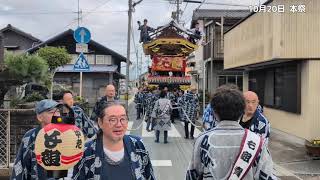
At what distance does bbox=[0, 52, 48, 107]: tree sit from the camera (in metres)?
13.1

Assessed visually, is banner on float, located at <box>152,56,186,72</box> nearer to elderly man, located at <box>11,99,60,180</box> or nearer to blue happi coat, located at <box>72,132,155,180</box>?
elderly man, located at <box>11,99,60,180</box>

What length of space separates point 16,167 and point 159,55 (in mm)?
21838

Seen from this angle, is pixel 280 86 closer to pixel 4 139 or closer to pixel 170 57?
pixel 170 57

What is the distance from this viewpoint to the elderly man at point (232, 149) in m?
A: 3.53

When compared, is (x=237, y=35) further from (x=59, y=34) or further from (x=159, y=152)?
(x=59, y=34)

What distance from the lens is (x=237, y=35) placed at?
21.5 m

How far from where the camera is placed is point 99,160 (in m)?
3.54

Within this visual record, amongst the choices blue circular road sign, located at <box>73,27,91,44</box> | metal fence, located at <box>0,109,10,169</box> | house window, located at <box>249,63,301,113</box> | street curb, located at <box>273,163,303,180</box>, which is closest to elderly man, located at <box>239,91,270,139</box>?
metal fence, located at <box>0,109,10,169</box>

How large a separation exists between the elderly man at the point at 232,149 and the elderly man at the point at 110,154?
0.55 metres

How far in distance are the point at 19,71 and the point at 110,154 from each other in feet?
40.2

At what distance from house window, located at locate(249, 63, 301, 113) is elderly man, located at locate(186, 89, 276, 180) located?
11.6 meters

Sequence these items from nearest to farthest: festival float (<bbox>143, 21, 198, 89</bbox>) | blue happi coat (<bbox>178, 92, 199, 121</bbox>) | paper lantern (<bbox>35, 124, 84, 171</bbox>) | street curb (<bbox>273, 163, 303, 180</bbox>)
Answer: paper lantern (<bbox>35, 124, 84, 171</bbox>) < street curb (<bbox>273, 163, 303, 180</bbox>) < blue happi coat (<bbox>178, 92, 199, 121</bbox>) < festival float (<bbox>143, 21, 198, 89</bbox>)

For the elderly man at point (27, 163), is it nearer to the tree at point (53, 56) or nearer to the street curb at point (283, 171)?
the street curb at point (283, 171)

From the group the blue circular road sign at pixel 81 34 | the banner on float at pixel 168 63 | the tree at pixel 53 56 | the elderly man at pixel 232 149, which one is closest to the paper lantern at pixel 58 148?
the elderly man at pixel 232 149
